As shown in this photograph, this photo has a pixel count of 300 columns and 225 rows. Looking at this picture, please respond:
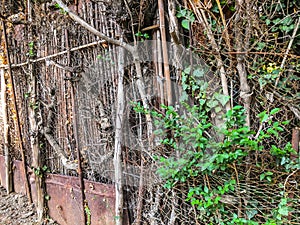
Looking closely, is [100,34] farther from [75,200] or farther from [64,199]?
[64,199]

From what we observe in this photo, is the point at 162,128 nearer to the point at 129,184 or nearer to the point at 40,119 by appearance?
the point at 129,184

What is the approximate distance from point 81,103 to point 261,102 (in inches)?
76.2

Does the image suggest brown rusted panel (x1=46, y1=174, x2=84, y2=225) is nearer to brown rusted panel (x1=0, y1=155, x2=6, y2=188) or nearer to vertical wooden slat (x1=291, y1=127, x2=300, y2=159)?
brown rusted panel (x1=0, y1=155, x2=6, y2=188)

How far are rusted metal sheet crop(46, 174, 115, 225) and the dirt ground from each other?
0.28 meters

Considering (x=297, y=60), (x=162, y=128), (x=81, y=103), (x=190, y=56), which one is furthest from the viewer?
(x=81, y=103)

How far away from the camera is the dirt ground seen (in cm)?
338

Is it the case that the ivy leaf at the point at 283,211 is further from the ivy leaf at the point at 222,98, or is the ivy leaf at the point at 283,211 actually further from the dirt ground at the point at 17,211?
the dirt ground at the point at 17,211

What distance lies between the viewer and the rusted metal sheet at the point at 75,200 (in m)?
2.59

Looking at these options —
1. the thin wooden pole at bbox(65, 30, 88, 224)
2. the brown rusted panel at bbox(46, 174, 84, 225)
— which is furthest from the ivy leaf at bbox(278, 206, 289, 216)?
the brown rusted panel at bbox(46, 174, 84, 225)

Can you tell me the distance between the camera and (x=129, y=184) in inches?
95.7

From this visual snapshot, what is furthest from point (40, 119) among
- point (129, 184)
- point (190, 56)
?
point (190, 56)

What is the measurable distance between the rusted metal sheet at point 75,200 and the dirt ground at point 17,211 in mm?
Answer: 284

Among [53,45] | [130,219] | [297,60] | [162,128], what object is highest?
[53,45]

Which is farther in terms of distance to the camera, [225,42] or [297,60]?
[225,42]
